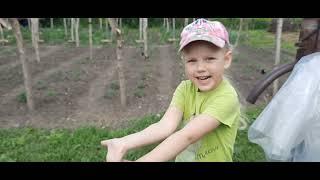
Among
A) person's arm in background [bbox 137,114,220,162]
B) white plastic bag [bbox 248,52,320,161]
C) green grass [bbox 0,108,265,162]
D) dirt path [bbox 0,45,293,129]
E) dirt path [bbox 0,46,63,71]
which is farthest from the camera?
dirt path [bbox 0,46,63,71]

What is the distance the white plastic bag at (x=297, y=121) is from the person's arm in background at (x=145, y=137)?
0.35 metres

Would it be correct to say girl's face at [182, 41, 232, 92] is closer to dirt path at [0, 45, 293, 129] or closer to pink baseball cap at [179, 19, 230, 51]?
pink baseball cap at [179, 19, 230, 51]

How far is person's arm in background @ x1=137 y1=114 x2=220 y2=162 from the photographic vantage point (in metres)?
0.90

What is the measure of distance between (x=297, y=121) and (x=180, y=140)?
615mm

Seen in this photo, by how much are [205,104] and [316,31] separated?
1249 millimetres

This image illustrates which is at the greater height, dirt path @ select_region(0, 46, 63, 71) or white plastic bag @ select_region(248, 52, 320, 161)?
white plastic bag @ select_region(248, 52, 320, 161)

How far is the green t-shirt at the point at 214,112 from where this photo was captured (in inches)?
47.3

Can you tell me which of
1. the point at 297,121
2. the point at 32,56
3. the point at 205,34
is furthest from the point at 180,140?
the point at 32,56

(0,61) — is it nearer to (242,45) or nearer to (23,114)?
(23,114)

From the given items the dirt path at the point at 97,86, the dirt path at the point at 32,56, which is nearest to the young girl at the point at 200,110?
the dirt path at the point at 97,86

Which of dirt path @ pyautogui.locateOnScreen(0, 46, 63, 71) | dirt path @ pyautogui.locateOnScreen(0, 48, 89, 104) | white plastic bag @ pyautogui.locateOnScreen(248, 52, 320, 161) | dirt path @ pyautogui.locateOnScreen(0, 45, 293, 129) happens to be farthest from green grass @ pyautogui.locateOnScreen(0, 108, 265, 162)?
dirt path @ pyautogui.locateOnScreen(0, 46, 63, 71)

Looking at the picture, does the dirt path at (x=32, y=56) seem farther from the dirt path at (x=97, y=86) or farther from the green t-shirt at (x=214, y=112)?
the green t-shirt at (x=214, y=112)
